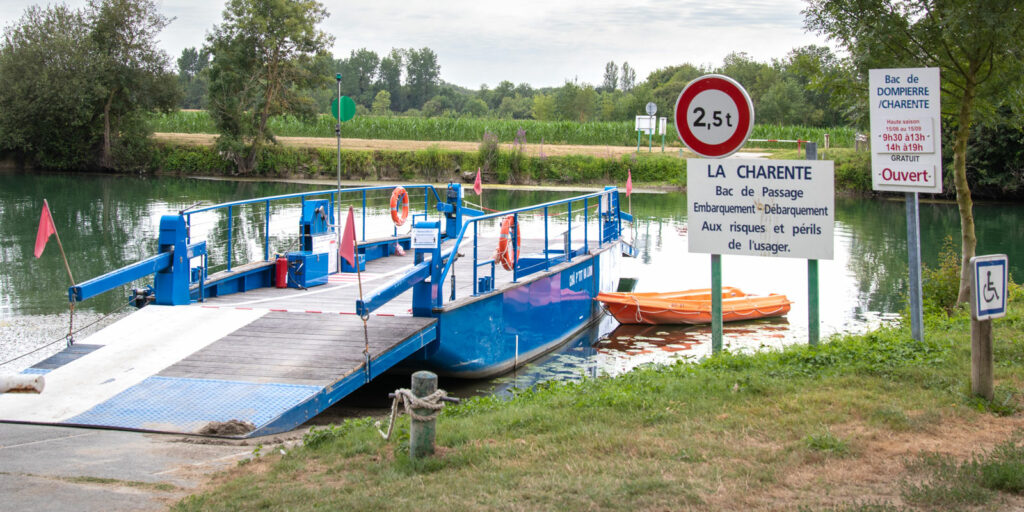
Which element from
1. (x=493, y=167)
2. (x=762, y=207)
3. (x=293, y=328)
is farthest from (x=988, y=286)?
(x=493, y=167)

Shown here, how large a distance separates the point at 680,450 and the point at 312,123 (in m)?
52.4

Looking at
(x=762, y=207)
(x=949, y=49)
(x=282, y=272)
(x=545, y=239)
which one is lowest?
(x=282, y=272)

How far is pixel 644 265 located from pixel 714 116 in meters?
16.7

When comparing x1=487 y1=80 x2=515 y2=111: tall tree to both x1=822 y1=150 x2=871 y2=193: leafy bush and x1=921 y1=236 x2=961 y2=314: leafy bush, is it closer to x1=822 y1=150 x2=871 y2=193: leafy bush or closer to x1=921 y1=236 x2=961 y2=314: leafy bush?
x1=822 y1=150 x2=871 y2=193: leafy bush

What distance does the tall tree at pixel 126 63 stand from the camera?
56156mm

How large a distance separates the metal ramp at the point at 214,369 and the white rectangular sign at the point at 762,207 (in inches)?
153

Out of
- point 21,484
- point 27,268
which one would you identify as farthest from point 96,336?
point 27,268

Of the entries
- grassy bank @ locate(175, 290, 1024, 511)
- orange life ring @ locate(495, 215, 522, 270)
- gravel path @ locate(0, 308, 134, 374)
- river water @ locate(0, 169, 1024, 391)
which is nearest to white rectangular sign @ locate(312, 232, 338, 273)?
orange life ring @ locate(495, 215, 522, 270)

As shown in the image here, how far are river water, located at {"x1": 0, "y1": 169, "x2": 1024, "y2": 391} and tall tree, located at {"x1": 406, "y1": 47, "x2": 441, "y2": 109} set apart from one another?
12592 cm

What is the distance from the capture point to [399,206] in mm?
18047

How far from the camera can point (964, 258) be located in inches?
453

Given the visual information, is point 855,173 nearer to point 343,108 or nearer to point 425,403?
point 343,108

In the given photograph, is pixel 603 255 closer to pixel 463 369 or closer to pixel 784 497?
pixel 463 369

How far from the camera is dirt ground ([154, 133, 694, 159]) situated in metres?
54.3
